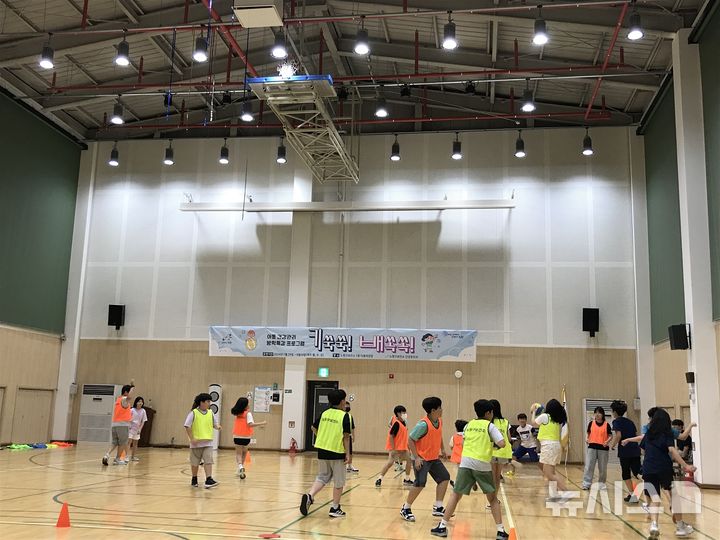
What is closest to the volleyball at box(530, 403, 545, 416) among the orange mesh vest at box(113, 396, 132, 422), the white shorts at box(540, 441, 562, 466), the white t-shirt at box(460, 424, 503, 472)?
the white shorts at box(540, 441, 562, 466)

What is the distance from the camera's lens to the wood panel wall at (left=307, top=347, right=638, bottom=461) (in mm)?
20938

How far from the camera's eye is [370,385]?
72.0 ft

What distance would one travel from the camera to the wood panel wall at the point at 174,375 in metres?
22.5

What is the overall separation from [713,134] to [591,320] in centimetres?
750

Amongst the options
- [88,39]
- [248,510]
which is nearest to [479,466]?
[248,510]

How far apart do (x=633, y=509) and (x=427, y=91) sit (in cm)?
1563

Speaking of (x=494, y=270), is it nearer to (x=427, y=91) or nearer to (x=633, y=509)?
(x=427, y=91)

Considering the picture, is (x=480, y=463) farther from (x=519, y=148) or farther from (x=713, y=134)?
(x=519, y=148)

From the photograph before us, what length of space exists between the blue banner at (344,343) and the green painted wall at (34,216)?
5.74 m

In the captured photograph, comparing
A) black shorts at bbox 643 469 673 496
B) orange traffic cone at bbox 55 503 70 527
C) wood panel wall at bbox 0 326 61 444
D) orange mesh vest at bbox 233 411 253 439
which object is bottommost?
orange traffic cone at bbox 55 503 70 527

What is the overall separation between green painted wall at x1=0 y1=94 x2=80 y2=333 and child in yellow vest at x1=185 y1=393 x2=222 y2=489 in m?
11.7

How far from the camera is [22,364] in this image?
71.2ft

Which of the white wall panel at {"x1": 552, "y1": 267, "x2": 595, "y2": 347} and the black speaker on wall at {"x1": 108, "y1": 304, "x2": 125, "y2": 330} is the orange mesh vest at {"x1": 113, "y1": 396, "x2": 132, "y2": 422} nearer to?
the black speaker on wall at {"x1": 108, "y1": 304, "x2": 125, "y2": 330}

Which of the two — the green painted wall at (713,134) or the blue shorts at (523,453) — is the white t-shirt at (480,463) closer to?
the green painted wall at (713,134)
